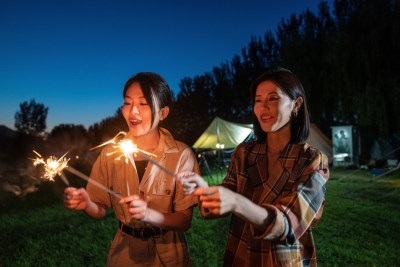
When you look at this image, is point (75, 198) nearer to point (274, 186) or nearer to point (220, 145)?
point (274, 186)

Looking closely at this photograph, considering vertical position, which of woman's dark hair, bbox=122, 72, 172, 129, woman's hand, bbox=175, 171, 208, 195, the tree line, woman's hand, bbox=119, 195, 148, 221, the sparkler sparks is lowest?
woman's hand, bbox=119, 195, 148, 221

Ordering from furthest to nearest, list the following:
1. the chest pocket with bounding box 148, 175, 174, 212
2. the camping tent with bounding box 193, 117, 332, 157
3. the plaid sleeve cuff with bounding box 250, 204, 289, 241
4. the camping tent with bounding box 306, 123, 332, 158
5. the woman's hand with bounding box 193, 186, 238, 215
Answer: the camping tent with bounding box 306, 123, 332, 158 < the camping tent with bounding box 193, 117, 332, 157 < the chest pocket with bounding box 148, 175, 174, 212 < the plaid sleeve cuff with bounding box 250, 204, 289, 241 < the woman's hand with bounding box 193, 186, 238, 215

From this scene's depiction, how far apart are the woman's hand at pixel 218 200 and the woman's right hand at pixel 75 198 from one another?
2.90ft

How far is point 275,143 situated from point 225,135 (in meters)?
13.1

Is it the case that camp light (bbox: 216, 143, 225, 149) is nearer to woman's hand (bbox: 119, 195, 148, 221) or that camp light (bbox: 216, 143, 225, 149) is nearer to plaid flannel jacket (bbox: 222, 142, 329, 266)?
plaid flannel jacket (bbox: 222, 142, 329, 266)

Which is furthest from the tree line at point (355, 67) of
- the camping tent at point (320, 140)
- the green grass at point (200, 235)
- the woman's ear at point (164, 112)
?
the woman's ear at point (164, 112)

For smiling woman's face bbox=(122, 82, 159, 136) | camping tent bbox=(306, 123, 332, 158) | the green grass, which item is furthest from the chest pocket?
camping tent bbox=(306, 123, 332, 158)

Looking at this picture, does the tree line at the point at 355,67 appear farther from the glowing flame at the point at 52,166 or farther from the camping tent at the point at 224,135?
the glowing flame at the point at 52,166

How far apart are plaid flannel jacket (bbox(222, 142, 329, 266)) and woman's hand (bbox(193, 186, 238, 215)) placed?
0.25m

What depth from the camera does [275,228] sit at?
125cm

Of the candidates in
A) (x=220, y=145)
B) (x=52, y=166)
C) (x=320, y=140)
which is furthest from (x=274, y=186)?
(x=320, y=140)

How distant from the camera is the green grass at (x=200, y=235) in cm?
480

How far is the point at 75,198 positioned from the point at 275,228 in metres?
1.20

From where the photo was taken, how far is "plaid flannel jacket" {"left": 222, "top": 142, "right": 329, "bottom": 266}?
1326mm
